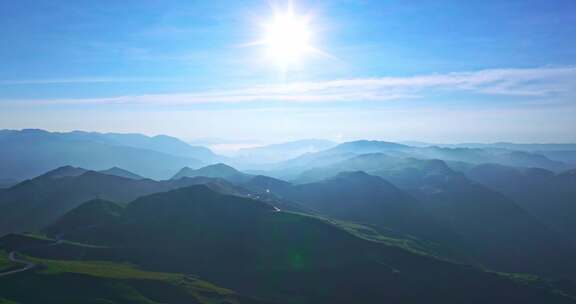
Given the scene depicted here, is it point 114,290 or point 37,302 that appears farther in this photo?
point 114,290

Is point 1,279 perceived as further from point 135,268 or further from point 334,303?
point 334,303

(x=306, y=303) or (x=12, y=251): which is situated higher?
(x=12, y=251)

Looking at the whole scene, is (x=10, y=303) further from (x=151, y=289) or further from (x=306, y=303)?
(x=306, y=303)

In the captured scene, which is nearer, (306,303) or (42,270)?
(42,270)

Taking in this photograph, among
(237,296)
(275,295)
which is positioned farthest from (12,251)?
(275,295)

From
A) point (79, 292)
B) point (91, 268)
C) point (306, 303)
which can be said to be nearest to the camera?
point (79, 292)

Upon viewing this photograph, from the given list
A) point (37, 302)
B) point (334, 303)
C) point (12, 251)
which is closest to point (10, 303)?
point (37, 302)

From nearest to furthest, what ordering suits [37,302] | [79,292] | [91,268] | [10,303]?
[10,303] → [37,302] → [79,292] → [91,268]

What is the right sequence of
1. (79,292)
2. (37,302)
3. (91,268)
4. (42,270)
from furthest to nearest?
(91,268) < (42,270) < (79,292) < (37,302)

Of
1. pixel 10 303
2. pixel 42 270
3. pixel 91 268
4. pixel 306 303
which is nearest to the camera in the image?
pixel 10 303
